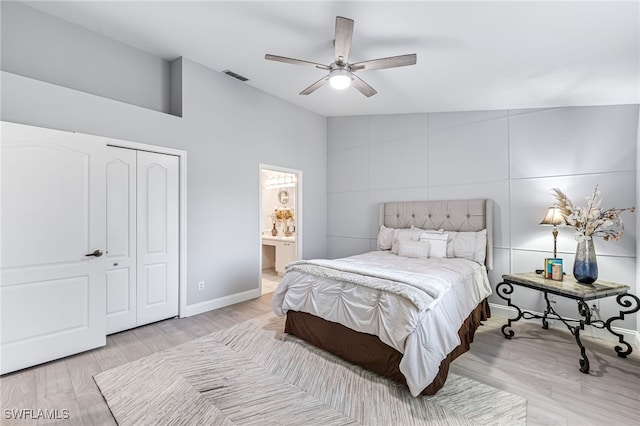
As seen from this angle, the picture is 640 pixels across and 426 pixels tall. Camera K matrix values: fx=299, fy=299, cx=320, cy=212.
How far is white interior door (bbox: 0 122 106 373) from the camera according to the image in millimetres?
2414

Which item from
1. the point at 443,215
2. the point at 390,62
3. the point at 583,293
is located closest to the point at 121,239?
the point at 390,62

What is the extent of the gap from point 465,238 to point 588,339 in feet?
5.06

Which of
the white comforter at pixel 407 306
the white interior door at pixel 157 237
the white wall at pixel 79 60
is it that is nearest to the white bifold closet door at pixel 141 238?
the white interior door at pixel 157 237

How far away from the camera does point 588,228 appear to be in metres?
2.84

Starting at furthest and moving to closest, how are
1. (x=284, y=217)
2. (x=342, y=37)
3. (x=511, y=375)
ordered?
(x=284, y=217), (x=511, y=375), (x=342, y=37)

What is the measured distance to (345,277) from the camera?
2.64 meters

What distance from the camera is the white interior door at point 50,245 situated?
2414 mm

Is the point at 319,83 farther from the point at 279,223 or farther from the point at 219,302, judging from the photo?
the point at 279,223

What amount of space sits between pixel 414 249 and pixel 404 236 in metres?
0.34

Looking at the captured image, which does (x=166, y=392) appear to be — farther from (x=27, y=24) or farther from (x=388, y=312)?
(x=27, y=24)

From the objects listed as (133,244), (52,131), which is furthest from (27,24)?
(133,244)

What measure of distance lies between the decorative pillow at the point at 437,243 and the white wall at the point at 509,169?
2.14 feet

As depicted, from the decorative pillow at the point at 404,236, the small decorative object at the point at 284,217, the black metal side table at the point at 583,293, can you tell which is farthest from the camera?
the small decorative object at the point at 284,217

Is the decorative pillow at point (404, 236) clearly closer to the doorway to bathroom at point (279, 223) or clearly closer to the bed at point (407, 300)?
the bed at point (407, 300)
